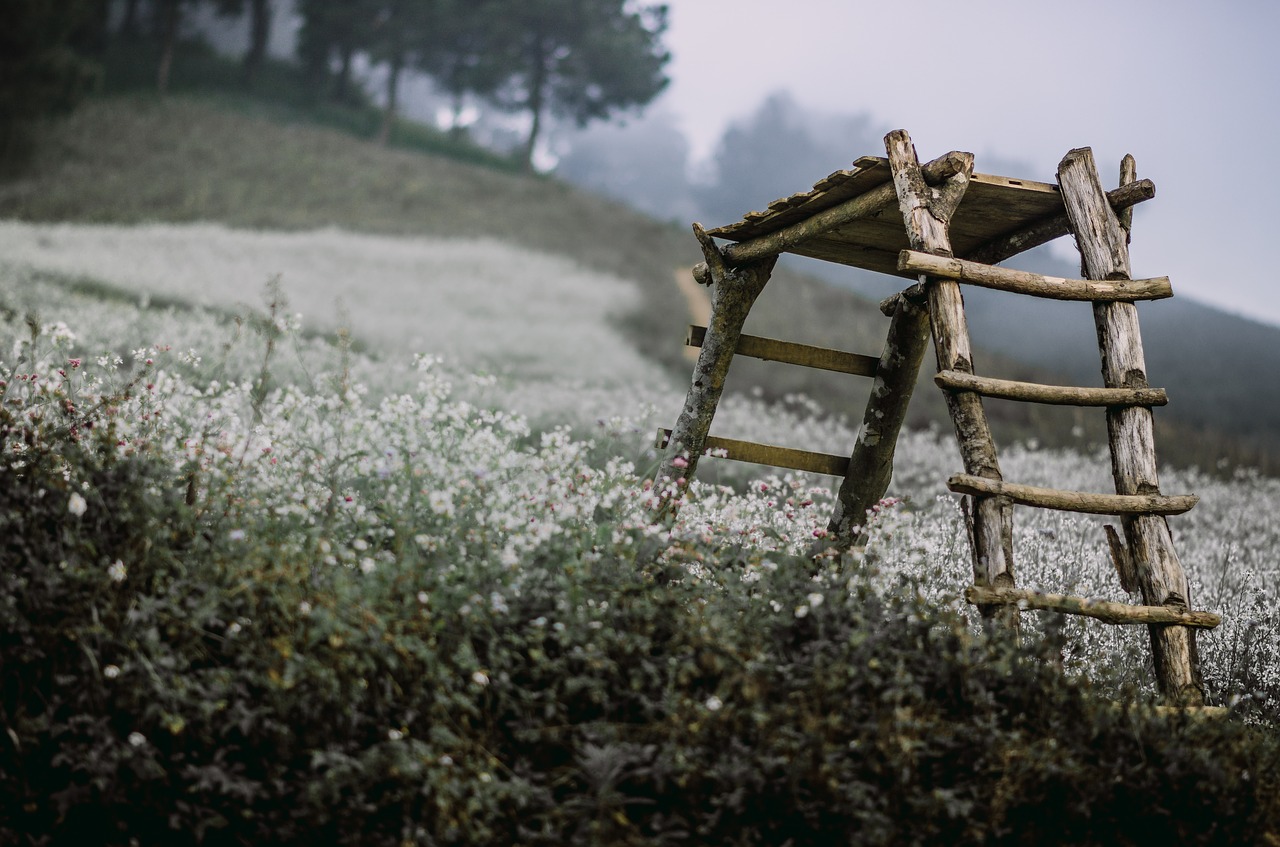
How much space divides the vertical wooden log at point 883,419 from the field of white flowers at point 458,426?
21 centimetres

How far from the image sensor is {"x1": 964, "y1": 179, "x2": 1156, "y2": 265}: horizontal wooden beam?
407cm

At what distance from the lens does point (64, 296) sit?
1038 cm

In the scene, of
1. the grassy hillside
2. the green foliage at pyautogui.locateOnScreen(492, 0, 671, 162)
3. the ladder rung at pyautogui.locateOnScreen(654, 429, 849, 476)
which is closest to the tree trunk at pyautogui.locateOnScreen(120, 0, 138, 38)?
the grassy hillside

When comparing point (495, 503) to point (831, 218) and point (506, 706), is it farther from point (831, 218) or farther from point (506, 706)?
point (831, 218)

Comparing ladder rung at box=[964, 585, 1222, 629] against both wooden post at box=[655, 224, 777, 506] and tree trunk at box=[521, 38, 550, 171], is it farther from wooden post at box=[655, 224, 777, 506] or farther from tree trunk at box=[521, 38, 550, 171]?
tree trunk at box=[521, 38, 550, 171]

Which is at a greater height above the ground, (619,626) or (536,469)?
(536,469)

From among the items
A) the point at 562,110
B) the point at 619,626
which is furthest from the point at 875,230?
the point at 562,110

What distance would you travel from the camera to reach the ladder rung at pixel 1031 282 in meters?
3.71

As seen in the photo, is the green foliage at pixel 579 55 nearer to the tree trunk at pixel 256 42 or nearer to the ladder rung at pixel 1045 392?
the tree trunk at pixel 256 42

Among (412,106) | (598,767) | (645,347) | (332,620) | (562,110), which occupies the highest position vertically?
(412,106)

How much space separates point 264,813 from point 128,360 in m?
7.00

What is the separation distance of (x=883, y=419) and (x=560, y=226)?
66.8 feet

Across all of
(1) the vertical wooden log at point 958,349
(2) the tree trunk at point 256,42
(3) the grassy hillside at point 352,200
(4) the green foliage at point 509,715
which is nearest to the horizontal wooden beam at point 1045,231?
(1) the vertical wooden log at point 958,349

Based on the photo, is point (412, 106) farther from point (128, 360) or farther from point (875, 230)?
point (875, 230)
